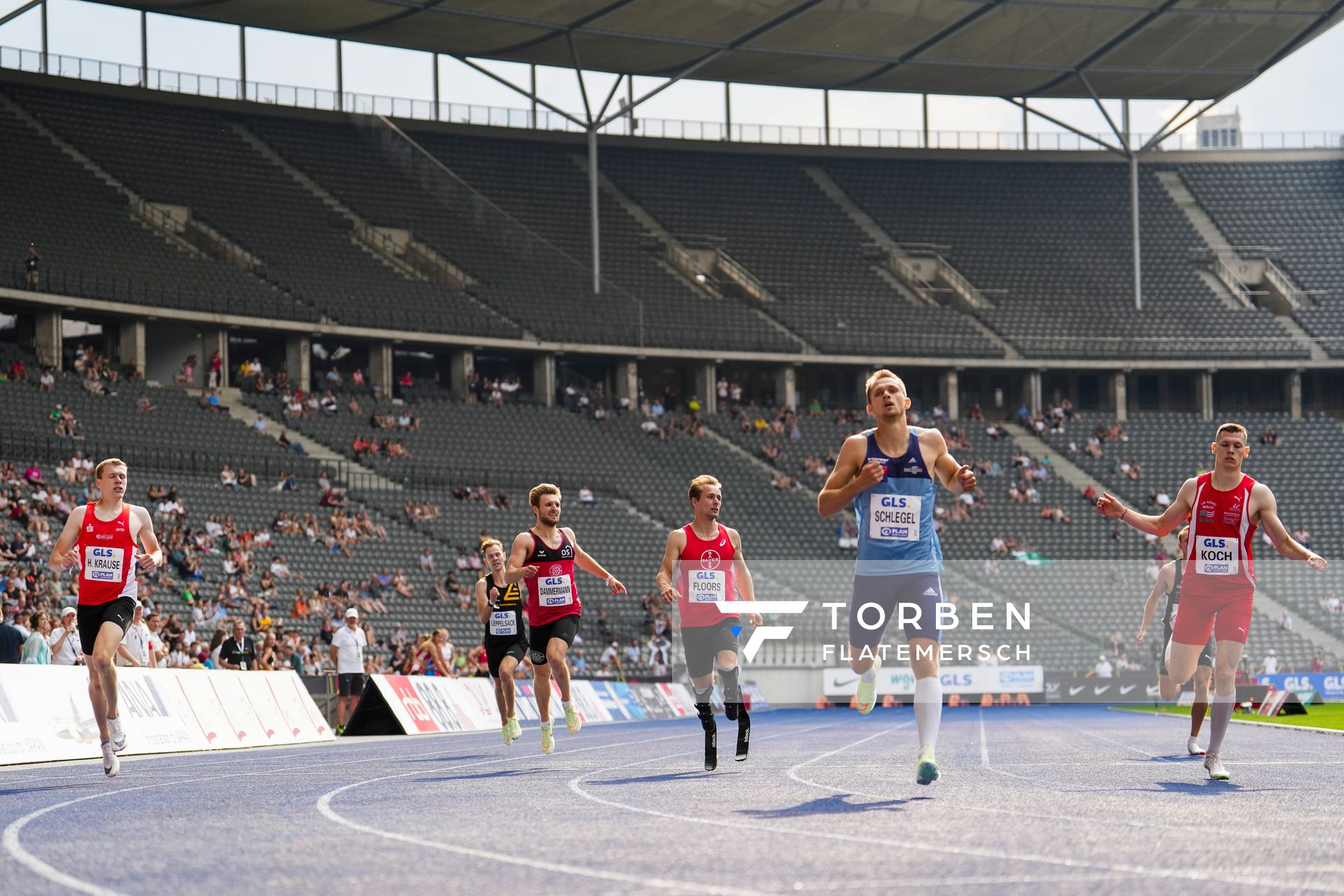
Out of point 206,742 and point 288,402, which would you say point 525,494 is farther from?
point 206,742

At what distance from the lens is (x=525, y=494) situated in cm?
4638

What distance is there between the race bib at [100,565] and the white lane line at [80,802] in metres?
1.56

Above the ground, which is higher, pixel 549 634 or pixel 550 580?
pixel 550 580

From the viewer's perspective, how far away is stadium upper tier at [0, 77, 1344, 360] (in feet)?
163

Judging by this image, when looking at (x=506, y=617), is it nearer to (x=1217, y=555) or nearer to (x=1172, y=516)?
(x=1172, y=516)

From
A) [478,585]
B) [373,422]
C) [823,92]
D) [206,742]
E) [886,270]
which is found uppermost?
[823,92]

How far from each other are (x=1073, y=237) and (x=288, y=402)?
3243cm

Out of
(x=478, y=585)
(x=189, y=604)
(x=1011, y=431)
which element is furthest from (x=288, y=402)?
(x=478, y=585)

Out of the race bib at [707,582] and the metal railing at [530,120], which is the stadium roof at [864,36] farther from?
the race bib at [707,582]

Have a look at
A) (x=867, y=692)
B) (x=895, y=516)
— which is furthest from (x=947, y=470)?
(x=867, y=692)

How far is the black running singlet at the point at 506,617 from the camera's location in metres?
16.8

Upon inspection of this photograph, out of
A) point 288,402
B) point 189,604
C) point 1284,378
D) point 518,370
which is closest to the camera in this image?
point 189,604

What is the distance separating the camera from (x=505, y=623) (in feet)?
55.3

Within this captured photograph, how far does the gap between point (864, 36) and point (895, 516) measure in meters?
46.9
